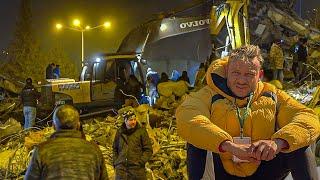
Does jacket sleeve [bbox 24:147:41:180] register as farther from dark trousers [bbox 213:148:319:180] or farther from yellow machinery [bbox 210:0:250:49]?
yellow machinery [bbox 210:0:250:49]

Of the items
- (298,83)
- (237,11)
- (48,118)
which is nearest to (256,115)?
(237,11)

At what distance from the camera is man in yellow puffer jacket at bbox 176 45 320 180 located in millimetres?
2795

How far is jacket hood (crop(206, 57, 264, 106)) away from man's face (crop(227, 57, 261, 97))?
0.10 ft

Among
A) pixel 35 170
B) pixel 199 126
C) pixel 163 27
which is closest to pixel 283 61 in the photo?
pixel 163 27

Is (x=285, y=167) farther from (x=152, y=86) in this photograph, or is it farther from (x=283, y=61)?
(x=283, y=61)

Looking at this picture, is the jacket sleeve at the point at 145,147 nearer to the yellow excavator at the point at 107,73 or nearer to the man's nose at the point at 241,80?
the man's nose at the point at 241,80

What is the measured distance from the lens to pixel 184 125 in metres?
2.88

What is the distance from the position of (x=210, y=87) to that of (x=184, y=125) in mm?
349

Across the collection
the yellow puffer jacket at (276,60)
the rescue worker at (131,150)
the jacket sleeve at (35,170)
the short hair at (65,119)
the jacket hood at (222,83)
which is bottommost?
the rescue worker at (131,150)

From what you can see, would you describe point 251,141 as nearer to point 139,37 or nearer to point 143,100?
point 143,100

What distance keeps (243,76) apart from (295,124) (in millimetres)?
400

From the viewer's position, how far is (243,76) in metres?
2.99

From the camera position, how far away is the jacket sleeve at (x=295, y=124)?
277 centimetres

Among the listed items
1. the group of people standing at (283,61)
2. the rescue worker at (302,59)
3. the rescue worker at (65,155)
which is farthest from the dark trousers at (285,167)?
the rescue worker at (302,59)
